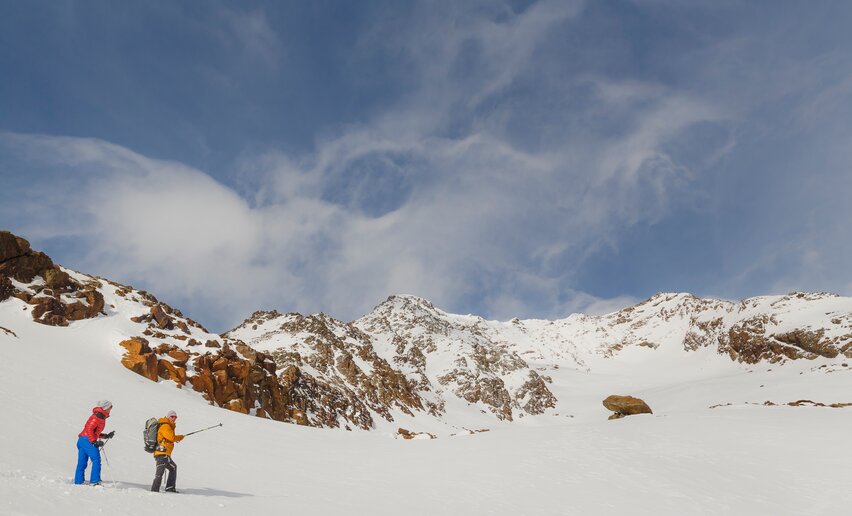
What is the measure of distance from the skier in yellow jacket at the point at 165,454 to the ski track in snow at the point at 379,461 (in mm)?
761

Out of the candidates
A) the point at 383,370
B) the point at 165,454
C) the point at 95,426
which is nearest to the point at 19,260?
the point at 95,426

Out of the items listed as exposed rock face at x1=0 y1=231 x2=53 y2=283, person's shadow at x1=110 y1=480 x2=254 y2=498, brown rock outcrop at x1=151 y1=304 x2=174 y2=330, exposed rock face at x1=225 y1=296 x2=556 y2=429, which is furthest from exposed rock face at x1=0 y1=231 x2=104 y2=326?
person's shadow at x1=110 y1=480 x2=254 y2=498

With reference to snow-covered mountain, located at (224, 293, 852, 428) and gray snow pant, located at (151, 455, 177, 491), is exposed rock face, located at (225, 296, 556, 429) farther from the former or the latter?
gray snow pant, located at (151, 455, 177, 491)

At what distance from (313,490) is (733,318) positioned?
172 m

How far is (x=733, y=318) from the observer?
5935 inches

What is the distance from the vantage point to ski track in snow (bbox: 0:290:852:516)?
40.4ft

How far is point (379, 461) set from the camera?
21.8 metres

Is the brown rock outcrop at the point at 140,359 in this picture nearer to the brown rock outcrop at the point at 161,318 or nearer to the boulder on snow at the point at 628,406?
the brown rock outcrop at the point at 161,318

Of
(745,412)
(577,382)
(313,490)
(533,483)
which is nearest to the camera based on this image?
(313,490)

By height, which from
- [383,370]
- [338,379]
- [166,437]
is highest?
[383,370]

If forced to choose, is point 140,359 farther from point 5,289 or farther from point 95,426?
point 95,426

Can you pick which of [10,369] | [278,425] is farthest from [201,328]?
[10,369]

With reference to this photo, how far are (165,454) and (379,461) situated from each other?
11914 millimetres

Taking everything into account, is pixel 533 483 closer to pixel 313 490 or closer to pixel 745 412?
pixel 313 490
